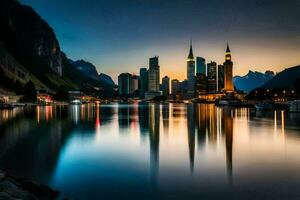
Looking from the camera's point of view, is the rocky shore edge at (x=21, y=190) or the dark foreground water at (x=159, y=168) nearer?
the rocky shore edge at (x=21, y=190)

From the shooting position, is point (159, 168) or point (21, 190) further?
point (159, 168)

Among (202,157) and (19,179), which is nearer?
(19,179)

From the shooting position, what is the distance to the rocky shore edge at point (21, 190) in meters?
10.4

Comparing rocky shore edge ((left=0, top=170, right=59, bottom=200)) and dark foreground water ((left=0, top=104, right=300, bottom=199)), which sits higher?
rocky shore edge ((left=0, top=170, right=59, bottom=200))

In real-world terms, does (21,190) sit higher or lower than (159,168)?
higher

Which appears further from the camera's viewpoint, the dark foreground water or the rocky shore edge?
the dark foreground water

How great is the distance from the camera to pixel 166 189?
1524 centimetres

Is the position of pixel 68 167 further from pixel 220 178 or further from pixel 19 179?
pixel 220 178

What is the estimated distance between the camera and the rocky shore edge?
10.4m

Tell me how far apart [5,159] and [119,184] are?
945 cm

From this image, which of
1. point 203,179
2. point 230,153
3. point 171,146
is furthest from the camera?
point 171,146

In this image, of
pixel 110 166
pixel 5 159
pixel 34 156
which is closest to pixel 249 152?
pixel 110 166

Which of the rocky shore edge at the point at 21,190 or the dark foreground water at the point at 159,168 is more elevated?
the rocky shore edge at the point at 21,190

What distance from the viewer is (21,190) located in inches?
444
